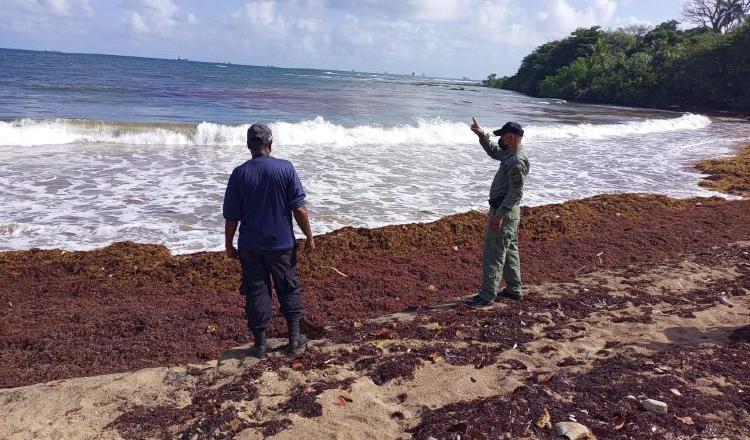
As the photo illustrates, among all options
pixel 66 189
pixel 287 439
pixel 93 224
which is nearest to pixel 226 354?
→ pixel 287 439

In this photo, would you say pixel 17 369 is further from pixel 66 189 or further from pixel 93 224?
pixel 66 189

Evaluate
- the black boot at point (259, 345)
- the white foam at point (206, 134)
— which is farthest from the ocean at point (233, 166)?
the black boot at point (259, 345)

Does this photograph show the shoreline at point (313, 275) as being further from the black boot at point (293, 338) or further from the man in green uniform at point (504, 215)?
the man in green uniform at point (504, 215)

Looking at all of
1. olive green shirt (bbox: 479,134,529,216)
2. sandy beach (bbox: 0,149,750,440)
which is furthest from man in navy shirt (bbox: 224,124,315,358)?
olive green shirt (bbox: 479,134,529,216)

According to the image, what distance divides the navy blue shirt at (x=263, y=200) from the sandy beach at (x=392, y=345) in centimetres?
96

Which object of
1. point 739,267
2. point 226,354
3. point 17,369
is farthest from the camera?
point 739,267

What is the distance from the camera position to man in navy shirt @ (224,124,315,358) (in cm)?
393

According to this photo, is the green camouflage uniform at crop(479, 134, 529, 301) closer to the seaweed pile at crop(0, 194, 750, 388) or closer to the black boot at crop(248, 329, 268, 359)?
the seaweed pile at crop(0, 194, 750, 388)

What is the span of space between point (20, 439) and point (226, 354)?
1518 mm

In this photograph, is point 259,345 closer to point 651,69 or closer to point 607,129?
point 607,129

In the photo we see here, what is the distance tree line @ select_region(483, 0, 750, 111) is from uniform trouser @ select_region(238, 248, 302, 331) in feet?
164

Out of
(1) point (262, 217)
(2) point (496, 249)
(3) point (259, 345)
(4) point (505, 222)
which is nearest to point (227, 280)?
Result: (3) point (259, 345)

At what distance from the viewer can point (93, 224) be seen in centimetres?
788

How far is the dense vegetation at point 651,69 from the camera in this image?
45375mm
